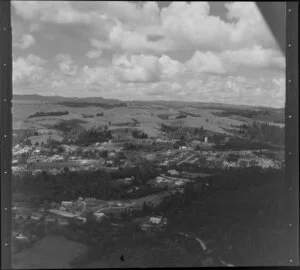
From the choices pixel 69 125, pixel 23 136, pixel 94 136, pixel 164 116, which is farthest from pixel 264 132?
pixel 23 136

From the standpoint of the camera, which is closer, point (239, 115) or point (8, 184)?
point (8, 184)

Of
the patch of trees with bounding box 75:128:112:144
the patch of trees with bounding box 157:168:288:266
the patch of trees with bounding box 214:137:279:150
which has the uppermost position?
the patch of trees with bounding box 75:128:112:144

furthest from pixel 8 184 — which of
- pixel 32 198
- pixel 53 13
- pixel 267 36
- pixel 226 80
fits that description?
pixel 267 36

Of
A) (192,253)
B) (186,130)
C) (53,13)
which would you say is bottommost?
(192,253)

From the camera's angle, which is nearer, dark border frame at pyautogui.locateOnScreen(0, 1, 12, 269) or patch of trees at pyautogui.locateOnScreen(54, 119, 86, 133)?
dark border frame at pyautogui.locateOnScreen(0, 1, 12, 269)

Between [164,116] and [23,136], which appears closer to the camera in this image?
[23,136]

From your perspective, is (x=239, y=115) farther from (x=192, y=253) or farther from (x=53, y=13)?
(x=53, y=13)

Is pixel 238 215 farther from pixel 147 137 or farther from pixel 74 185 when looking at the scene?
pixel 74 185

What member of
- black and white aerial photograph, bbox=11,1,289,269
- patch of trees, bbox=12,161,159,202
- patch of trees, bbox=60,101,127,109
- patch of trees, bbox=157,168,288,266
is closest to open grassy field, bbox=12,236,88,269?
black and white aerial photograph, bbox=11,1,289,269

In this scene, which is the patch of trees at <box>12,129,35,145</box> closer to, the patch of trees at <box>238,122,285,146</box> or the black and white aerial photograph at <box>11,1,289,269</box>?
the black and white aerial photograph at <box>11,1,289,269</box>
